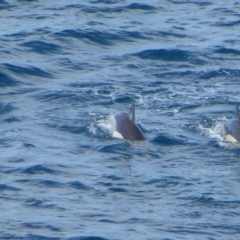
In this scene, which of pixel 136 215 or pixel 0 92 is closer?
pixel 136 215

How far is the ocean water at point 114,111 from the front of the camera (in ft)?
57.7

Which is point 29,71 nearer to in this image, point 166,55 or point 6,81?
point 6,81

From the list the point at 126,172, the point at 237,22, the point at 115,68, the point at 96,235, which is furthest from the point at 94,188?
the point at 237,22

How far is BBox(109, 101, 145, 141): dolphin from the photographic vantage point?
21.7 meters

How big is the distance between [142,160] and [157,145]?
3.51ft

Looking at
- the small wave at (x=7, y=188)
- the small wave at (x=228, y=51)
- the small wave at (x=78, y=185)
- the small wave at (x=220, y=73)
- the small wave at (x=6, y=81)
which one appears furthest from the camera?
the small wave at (x=228, y=51)

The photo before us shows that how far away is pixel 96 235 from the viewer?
16.6 meters

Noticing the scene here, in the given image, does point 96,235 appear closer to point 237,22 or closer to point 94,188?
point 94,188

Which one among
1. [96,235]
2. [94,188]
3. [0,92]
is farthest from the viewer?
[0,92]

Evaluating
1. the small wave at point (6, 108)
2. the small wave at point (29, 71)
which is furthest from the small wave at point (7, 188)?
the small wave at point (29, 71)

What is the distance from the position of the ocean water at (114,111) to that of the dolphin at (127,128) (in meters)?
0.20

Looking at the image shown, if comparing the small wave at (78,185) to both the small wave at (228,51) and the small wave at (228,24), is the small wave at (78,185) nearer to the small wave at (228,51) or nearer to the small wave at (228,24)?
the small wave at (228,51)

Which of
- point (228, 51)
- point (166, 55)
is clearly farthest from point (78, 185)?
point (228, 51)

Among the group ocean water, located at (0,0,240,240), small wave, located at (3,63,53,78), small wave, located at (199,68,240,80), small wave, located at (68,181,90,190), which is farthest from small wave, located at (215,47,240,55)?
small wave, located at (68,181,90,190)
